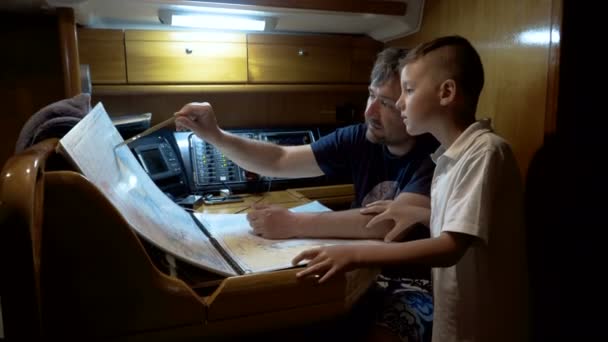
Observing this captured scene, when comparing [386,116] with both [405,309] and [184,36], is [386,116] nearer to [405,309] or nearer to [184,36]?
[405,309]

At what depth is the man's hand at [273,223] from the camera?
0.92 meters

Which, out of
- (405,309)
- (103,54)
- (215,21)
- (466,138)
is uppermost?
(215,21)

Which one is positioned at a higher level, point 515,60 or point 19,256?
point 515,60

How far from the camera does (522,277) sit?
3.20 feet

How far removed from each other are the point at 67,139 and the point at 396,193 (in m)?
0.80

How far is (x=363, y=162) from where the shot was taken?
1312 mm

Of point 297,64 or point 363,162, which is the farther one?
point 297,64

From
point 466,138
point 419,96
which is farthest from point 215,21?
point 466,138

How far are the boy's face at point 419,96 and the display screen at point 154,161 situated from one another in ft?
2.81

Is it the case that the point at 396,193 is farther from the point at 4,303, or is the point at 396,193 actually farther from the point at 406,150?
the point at 4,303

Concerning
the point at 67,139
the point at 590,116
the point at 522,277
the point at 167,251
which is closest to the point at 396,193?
the point at 522,277

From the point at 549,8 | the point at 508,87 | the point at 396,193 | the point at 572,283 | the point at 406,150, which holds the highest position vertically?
the point at 549,8

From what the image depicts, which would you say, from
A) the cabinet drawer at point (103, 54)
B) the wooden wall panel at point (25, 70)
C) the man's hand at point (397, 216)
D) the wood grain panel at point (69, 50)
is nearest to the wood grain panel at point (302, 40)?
the cabinet drawer at point (103, 54)

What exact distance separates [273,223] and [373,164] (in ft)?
1.51
